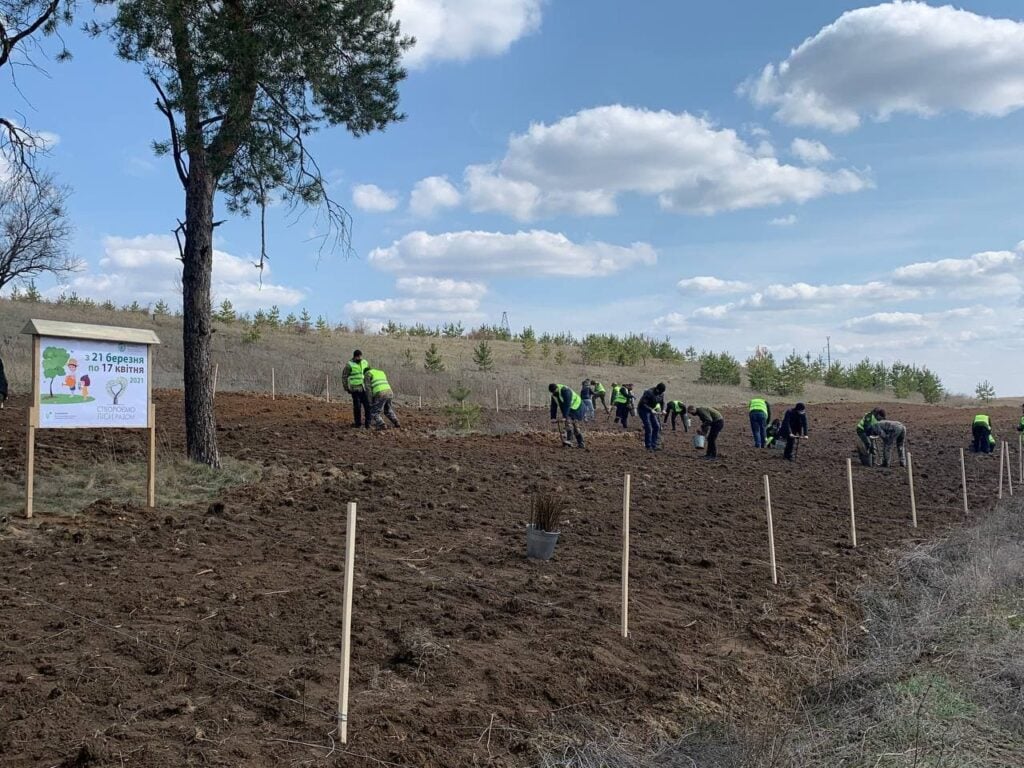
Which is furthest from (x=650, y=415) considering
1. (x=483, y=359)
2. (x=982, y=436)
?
(x=483, y=359)

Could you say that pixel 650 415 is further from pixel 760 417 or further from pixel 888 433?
pixel 888 433

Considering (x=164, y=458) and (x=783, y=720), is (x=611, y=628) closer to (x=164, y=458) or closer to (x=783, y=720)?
(x=783, y=720)

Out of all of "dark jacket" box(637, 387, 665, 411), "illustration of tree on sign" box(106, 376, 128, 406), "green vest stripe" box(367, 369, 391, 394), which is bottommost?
"dark jacket" box(637, 387, 665, 411)

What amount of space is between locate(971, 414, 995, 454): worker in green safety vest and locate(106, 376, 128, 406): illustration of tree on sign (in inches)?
821

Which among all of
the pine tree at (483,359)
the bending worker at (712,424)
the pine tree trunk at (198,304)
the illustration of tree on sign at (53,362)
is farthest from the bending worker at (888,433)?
the pine tree at (483,359)

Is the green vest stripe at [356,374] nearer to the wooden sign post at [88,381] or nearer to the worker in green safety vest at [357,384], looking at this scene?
the worker in green safety vest at [357,384]

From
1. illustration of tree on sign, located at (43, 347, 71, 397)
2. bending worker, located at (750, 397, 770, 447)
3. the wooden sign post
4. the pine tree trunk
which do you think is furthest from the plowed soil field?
bending worker, located at (750, 397, 770, 447)

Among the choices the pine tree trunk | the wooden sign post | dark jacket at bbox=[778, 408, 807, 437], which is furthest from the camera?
dark jacket at bbox=[778, 408, 807, 437]

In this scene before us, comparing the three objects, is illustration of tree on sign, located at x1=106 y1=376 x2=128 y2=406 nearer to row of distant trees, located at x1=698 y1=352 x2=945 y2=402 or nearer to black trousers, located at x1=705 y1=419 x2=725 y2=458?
black trousers, located at x1=705 y1=419 x2=725 y2=458

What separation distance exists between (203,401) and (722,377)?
4666cm

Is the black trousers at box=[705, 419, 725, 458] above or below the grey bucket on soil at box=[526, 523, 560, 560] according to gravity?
above

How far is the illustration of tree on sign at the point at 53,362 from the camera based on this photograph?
8523 mm

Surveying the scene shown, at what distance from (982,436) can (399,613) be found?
818 inches

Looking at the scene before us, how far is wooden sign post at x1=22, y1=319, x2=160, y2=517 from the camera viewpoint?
27.6 ft
